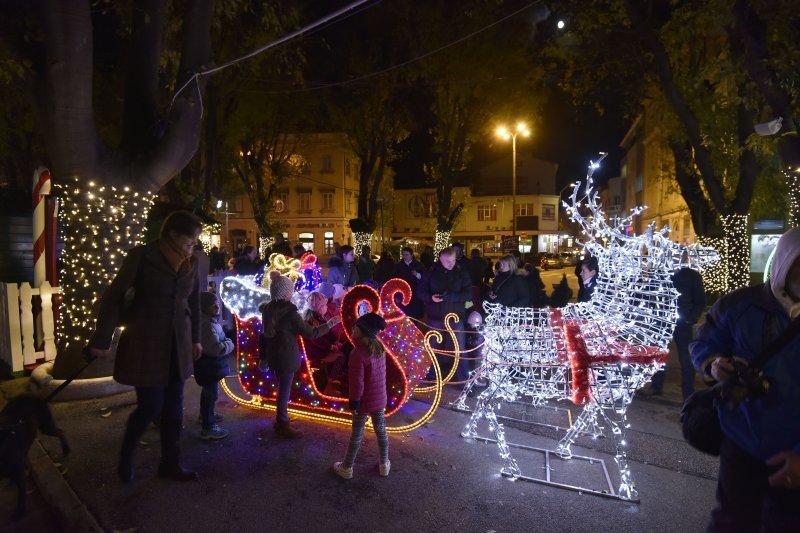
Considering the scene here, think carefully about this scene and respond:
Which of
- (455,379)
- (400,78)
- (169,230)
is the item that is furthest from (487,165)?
(169,230)

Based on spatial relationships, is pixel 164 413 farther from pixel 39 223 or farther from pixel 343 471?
pixel 39 223

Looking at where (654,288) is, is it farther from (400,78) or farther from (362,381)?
(400,78)

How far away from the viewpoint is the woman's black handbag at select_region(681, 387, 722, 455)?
234 cm

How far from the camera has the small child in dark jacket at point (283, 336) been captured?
4645 millimetres

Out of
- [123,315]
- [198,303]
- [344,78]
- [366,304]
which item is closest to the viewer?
[123,315]

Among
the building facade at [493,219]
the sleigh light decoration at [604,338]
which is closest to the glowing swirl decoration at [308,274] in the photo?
the sleigh light decoration at [604,338]

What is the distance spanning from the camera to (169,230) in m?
3.73

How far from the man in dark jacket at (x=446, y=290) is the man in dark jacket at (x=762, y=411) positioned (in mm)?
4572

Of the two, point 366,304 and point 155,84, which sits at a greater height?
point 155,84

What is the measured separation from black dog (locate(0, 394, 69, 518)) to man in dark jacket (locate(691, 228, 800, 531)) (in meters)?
4.17

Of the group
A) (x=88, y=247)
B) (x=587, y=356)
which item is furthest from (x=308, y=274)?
(x=587, y=356)

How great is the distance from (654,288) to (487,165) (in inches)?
2102

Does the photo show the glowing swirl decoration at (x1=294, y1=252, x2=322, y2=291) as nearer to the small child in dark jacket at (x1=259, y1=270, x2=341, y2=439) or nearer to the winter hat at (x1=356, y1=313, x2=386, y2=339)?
the small child in dark jacket at (x1=259, y1=270, x2=341, y2=439)

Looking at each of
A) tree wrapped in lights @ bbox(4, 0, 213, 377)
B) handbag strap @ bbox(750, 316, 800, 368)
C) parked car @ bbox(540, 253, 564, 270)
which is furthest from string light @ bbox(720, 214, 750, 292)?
parked car @ bbox(540, 253, 564, 270)
